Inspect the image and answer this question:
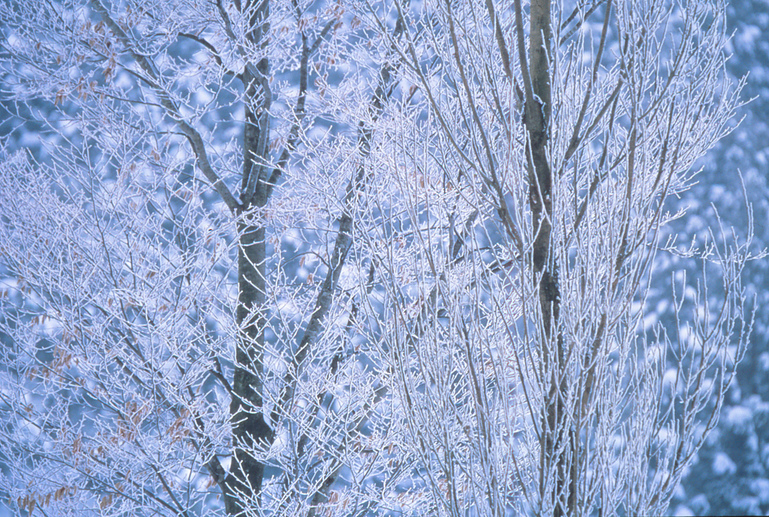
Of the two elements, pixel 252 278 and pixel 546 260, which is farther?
pixel 252 278

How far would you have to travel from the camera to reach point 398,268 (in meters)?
3.61

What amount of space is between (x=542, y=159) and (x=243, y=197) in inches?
85.4

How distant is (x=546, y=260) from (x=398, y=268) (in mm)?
1780

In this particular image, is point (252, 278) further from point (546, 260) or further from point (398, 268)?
point (546, 260)

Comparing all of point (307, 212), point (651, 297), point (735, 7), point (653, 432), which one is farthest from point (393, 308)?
point (735, 7)

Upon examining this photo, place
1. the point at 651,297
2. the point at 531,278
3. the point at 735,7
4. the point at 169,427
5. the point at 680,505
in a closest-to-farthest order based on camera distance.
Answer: the point at 531,278
the point at 169,427
the point at 680,505
the point at 651,297
the point at 735,7

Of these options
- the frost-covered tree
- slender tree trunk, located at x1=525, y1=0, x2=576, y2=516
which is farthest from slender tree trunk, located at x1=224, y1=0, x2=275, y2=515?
A: slender tree trunk, located at x1=525, y1=0, x2=576, y2=516

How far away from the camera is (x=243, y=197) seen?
359 cm

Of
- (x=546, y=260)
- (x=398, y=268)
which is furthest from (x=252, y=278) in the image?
(x=546, y=260)

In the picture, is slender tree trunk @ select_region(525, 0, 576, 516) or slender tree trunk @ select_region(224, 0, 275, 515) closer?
slender tree trunk @ select_region(525, 0, 576, 516)

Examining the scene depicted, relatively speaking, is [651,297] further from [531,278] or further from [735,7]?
[531,278]

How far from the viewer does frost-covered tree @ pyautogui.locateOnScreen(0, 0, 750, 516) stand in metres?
1.81

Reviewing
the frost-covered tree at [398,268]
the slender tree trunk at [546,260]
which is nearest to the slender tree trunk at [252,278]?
the frost-covered tree at [398,268]

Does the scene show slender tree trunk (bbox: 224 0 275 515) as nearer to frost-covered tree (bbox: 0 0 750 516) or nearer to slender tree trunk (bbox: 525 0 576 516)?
frost-covered tree (bbox: 0 0 750 516)
